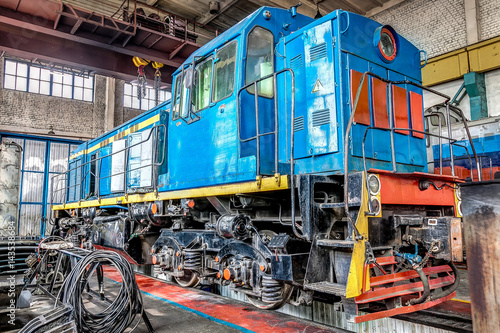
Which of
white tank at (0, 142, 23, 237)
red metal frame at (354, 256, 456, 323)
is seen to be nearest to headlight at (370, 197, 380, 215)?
red metal frame at (354, 256, 456, 323)

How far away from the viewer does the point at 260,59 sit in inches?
174

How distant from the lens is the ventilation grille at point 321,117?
152 inches

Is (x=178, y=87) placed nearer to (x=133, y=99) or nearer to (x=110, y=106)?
(x=110, y=106)

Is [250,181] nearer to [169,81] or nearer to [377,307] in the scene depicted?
[377,307]

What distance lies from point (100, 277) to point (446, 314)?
4.90 metres

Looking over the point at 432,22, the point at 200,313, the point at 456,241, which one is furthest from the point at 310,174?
the point at 432,22

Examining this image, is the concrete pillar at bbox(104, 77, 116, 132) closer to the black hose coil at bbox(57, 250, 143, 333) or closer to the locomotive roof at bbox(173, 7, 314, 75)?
the locomotive roof at bbox(173, 7, 314, 75)

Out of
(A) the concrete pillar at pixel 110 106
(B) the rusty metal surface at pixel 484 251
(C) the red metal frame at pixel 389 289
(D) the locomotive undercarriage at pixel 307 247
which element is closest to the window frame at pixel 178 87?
(D) the locomotive undercarriage at pixel 307 247

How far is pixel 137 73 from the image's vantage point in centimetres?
1053

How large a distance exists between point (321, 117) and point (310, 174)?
810 millimetres

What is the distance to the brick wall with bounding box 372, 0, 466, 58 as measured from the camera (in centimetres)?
1287

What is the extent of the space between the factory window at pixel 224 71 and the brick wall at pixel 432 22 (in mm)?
11583

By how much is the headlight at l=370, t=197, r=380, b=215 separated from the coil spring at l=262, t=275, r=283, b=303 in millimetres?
1292

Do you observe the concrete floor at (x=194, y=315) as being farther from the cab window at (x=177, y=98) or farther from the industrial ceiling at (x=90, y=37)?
the industrial ceiling at (x=90, y=37)
